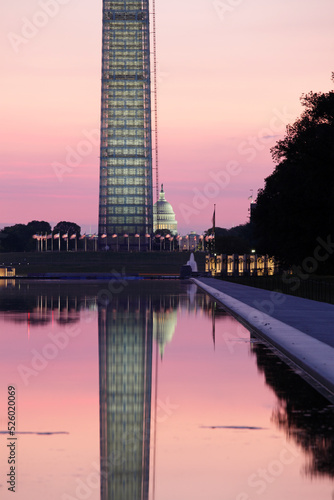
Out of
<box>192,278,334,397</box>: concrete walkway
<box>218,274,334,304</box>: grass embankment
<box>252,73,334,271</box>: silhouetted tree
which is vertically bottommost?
<box>218,274,334,304</box>: grass embankment

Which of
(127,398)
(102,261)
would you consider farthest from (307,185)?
(102,261)

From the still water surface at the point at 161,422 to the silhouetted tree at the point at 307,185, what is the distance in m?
31.1

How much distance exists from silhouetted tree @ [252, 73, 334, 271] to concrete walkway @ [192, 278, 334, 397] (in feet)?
45.9

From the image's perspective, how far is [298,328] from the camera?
952 inches

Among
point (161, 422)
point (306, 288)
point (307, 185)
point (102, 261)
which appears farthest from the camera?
point (102, 261)

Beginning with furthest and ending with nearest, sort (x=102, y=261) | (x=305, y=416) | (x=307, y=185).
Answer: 1. (x=102, y=261)
2. (x=307, y=185)
3. (x=305, y=416)

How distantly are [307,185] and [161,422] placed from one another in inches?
1664

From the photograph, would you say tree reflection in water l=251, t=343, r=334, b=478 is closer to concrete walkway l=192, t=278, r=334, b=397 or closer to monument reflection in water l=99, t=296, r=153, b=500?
concrete walkway l=192, t=278, r=334, b=397

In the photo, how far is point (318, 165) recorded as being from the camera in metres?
52.1

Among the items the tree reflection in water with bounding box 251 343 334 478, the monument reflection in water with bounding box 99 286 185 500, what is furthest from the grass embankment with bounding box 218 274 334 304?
the tree reflection in water with bounding box 251 343 334 478

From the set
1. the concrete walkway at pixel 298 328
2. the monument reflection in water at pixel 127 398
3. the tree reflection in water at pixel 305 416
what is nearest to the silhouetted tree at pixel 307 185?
the concrete walkway at pixel 298 328

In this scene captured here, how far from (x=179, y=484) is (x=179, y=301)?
33.2 meters

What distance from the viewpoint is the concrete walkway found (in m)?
16.0

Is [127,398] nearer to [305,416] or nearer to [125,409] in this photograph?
[125,409]
